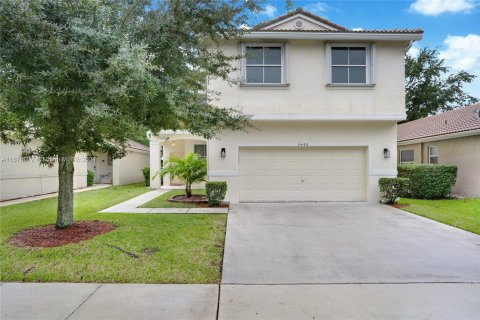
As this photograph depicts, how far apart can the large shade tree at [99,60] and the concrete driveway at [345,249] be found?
286 centimetres

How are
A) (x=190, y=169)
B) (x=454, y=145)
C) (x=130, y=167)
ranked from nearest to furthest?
(x=190, y=169) → (x=454, y=145) → (x=130, y=167)

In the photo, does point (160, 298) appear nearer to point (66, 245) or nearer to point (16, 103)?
point (66, 245)

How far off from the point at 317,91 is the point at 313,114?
2.83 feet

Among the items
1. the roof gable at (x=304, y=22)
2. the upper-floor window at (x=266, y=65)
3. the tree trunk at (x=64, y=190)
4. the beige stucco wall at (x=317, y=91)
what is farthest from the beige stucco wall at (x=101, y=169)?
the tree trunk at (x=64, y=190)

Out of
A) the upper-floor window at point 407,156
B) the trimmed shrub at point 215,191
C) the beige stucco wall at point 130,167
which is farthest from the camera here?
the beige stucco wall at point 130,167

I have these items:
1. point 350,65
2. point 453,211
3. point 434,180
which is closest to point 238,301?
point 453,211

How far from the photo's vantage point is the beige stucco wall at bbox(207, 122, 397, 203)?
11.7 m

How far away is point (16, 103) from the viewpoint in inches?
178

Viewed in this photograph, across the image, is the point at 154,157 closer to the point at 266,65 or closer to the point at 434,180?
the point at 266,65

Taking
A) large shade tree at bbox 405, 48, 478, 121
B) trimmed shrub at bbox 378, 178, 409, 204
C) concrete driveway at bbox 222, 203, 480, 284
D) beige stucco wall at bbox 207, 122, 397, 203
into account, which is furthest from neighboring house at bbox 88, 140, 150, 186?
large shade tree at bbox 405, 48, 478, 121

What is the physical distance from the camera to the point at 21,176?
13539 mm

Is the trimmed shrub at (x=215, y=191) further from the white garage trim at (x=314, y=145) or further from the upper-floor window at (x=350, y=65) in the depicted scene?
the upper-floor window at (x=350, y=65)

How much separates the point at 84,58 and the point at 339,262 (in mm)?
5145

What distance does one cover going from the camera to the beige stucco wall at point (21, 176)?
41.1ft
